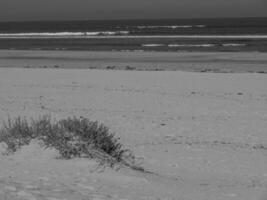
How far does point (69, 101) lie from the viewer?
12.3 m

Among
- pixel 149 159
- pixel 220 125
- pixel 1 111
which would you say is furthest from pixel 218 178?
pixel 1 111

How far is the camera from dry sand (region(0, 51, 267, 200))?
544 cm

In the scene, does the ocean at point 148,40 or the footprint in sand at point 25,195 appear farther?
the ocean at point 148,40

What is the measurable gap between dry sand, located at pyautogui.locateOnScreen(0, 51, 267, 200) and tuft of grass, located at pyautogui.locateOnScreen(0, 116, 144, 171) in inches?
5.1

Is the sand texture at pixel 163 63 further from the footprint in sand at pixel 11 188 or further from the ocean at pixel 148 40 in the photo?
the footprint in sand at pixel 11 188

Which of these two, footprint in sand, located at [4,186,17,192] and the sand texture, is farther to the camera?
the sand texture

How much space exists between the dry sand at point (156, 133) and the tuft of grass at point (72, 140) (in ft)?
0.42

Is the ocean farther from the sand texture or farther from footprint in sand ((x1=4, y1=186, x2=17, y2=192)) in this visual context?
footprint in sand ((x1=4, y1=186, x2=17, y2=192))

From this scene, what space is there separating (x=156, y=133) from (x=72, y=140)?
275cm

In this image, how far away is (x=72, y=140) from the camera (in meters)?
6.18

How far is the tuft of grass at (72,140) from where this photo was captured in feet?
19.7

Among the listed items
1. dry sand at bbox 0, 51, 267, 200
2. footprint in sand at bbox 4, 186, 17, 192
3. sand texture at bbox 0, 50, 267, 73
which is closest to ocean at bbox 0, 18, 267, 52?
sand texture at bbox 0, 50, 267, 73

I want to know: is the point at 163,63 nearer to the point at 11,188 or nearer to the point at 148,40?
the point at 11,188

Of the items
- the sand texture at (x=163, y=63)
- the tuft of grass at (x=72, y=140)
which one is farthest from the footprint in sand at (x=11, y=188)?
the sand texture at (x=163, y=63)
